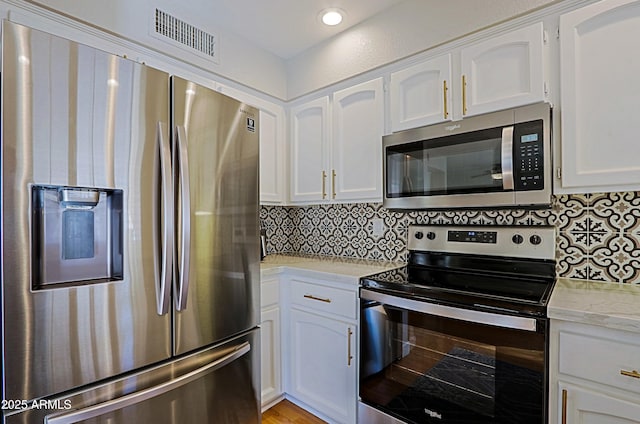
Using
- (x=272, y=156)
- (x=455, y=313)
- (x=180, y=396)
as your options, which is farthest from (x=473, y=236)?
(x=180, y=396)

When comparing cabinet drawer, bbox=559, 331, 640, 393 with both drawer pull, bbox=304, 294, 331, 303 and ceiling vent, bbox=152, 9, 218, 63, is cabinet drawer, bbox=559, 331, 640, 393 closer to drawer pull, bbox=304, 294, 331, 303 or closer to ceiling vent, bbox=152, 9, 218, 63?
drawer pull, bbox=304, 294, 331, 303

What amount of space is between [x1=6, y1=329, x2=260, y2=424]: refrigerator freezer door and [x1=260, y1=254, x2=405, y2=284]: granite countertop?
1.56 ft

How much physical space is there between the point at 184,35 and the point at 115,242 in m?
1.34

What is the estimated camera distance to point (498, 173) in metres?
1.47

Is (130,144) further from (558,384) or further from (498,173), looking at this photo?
(558,384)

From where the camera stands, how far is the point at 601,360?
1.04m

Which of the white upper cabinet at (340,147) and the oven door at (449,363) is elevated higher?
the white upper cabinet at (340,147)

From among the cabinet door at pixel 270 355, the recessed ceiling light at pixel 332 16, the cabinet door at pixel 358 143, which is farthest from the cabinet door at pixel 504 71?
the cabinet door at pixel 270 355

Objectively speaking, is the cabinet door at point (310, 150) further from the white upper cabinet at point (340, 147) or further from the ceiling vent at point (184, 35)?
the ceiling vent at point (184, 35)

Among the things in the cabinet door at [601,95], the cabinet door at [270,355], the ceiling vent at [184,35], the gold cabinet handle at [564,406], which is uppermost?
the ceiling vent at [184,35]

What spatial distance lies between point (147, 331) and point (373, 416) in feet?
3.88

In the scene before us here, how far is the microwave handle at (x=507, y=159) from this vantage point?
1.43m

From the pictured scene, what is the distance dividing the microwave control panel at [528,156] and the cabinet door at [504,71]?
12 centimetres

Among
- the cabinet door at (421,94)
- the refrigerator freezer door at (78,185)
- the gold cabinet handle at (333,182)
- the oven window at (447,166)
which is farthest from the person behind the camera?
the gold cabinet handle at (333,182)
